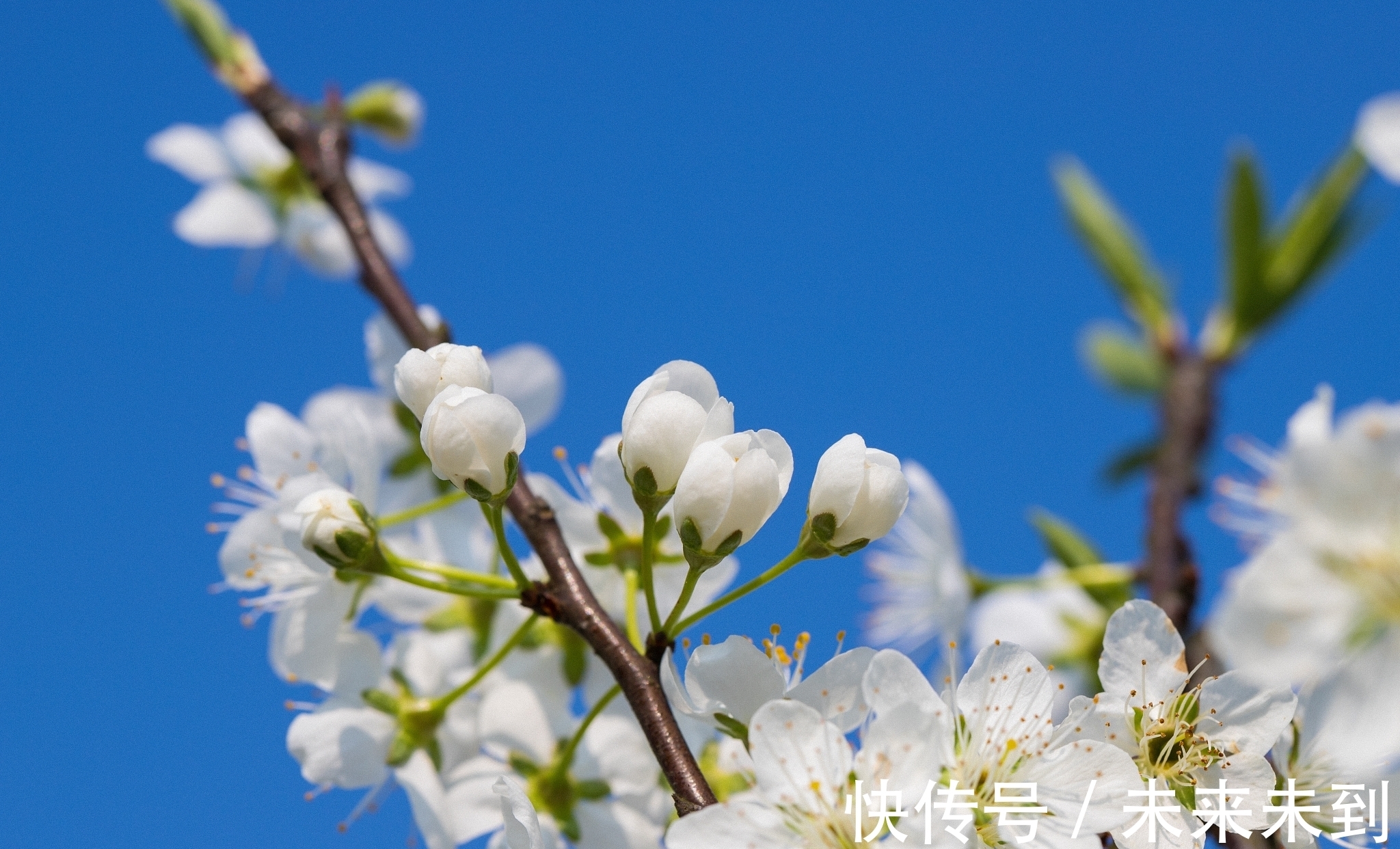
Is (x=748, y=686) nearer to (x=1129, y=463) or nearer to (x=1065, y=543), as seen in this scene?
(x=1065, y=543)

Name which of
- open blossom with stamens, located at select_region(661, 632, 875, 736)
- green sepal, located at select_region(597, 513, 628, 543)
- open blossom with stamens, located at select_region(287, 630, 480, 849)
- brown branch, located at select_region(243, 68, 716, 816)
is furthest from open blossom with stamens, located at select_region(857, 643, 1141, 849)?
open blossom with stamens, located at select_region(287, 630, 480, 849)

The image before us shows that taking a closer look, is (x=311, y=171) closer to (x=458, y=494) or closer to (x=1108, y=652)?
(x=458, y=494)

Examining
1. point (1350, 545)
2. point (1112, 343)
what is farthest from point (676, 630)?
point (1112, 343)

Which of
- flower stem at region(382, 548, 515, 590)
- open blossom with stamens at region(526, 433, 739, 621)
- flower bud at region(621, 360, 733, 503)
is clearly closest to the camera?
flower bud at region(621, 360, 733, 503)

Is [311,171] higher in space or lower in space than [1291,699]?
higher

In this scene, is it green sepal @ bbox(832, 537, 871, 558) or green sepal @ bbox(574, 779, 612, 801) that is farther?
green sepal @ bbox(574, 779, 612, 801)

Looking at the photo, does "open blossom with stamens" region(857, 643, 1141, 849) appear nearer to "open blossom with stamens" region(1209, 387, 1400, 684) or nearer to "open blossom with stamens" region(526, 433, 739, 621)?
"open blossom with stamens" region(1209, 387, 1400, 684)

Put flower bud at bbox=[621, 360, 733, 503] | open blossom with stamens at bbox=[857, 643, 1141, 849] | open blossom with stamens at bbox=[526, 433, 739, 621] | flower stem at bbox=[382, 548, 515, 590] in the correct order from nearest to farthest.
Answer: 1. open blossom with stamens at bbox=[857, 643, 1141, 849]
2. flower bud at bbox=[621, 360, 733, 503]
3. flower stem at bbox=[382, 548, 515, 590]
4. open blossom with stamens at bbox=[526, 433, 739, 621]

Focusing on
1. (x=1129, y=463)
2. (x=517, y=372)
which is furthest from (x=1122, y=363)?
(x=517, y=372)
